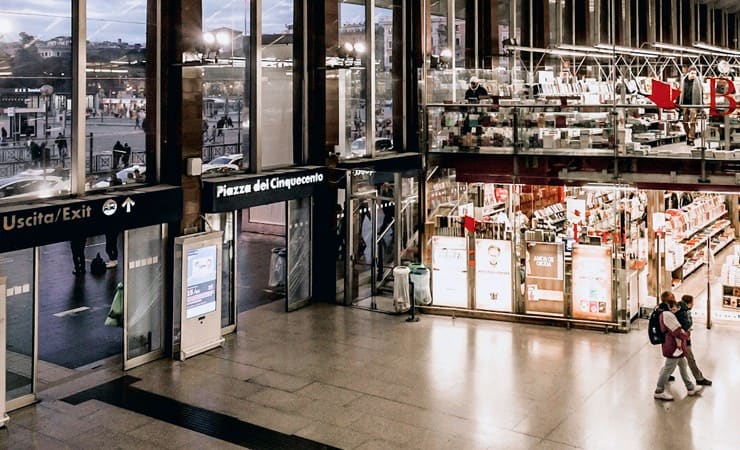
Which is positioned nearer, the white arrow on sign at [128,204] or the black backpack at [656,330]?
the black backpack at [656,330]

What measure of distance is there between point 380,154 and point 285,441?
379 inches

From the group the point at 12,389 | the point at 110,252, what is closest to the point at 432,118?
the point at 110,252

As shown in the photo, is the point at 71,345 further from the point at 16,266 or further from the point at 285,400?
the point at 285,400

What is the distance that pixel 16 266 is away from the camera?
11.6 metres

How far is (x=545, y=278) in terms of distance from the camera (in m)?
14.5

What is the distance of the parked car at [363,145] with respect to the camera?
57.2ft

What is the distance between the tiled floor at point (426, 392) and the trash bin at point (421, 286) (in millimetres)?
885

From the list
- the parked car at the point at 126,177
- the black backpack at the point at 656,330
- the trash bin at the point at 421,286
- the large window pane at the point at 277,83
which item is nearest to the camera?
the black backpack at the point at 656,330

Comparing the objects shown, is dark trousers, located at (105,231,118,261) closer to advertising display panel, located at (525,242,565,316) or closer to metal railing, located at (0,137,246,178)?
metal railing, located at (0,137,246,178)

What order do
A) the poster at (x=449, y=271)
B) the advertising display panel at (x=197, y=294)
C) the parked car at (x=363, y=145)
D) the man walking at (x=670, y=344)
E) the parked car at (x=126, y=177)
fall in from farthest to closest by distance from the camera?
the parked car at (x=363, y=145) → the poster at (x=449, y=271) → the advertising display panel at (x=197, y=294) → the parked car at (x=126, y=177) → the man walking at (x=670, y=344)

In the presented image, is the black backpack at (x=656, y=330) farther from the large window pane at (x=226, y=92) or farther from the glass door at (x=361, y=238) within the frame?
the large window pane at (x=226, y=92)

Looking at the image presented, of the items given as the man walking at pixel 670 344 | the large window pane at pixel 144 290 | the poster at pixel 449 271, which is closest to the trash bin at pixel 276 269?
the poster at pixel 449 271

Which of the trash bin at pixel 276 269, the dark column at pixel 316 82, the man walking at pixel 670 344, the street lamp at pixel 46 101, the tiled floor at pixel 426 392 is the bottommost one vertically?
the tiled floor at pixel 426 392

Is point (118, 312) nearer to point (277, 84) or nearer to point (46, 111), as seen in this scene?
point (46, 111)
